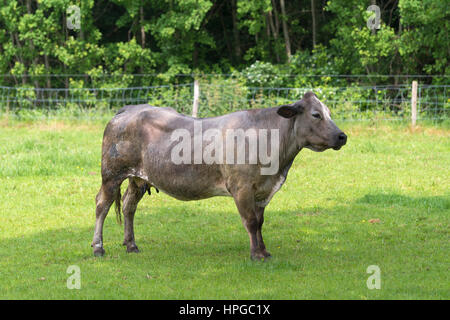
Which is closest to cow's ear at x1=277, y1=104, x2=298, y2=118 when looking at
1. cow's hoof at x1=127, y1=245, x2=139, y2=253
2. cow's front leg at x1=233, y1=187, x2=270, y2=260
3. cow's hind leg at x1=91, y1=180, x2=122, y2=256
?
cow's front leg at x1=233, y1=187, x2=270, y2=260

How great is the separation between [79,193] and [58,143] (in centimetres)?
492

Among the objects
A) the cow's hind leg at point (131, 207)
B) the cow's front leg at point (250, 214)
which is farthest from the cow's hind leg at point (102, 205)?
the cow's front leg at point (250, 214)

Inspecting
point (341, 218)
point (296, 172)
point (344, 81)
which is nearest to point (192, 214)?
point (341, 218)

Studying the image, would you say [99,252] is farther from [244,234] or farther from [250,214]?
[244,234]

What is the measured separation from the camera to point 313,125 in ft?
26.0

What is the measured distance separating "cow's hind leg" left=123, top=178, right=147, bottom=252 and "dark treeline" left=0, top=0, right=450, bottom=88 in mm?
14261

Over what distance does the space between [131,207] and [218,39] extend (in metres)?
21.4

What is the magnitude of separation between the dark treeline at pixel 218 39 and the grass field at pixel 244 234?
23.8ft

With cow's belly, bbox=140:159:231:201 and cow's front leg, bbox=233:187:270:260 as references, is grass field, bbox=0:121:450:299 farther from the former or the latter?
cow's belly, bbox=140:159:231:201

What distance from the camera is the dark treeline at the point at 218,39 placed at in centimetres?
2256

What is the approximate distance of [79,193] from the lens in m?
12.3

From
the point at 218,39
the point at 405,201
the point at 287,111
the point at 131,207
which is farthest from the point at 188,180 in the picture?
the point at 218,39

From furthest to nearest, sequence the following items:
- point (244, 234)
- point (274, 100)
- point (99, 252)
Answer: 1. point (274, 100)
2. point (244, 234)
3. point (99, 252)
